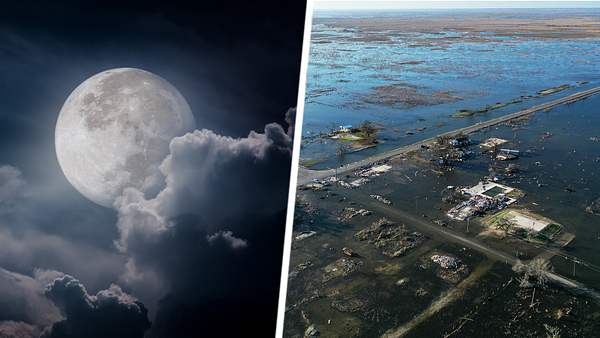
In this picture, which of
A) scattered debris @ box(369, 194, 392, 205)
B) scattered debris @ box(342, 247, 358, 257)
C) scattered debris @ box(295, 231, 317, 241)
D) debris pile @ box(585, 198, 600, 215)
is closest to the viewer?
scattered debris @ box(342, 247, 358, 257)

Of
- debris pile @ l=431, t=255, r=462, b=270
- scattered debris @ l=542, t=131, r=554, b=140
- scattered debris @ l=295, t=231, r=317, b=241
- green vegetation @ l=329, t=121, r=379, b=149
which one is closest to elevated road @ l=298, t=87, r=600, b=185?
green vegetation @ l=329, t=121, r=379, b=149

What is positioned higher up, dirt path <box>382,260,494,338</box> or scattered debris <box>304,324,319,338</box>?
dirt path <box>382,260,494,338</box>

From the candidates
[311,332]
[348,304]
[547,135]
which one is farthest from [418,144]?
[311,332]

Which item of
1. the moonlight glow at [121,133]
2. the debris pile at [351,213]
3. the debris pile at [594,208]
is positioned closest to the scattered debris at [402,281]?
the debris pile at [351,213]

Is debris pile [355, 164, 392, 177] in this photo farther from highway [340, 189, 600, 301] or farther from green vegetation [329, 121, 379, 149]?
green vegetation [329, 121, 379, 149]

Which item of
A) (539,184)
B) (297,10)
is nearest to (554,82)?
(539,184)

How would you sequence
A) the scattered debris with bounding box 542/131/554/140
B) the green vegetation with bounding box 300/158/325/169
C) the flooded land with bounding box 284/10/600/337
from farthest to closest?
the scattered debris with bounding box 542/131/554/140, the green vegetation with bounding box 300/158/325/169, the flooded land with bounding box 284/10/600/337

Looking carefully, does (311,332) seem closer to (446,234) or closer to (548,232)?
(446,234)
